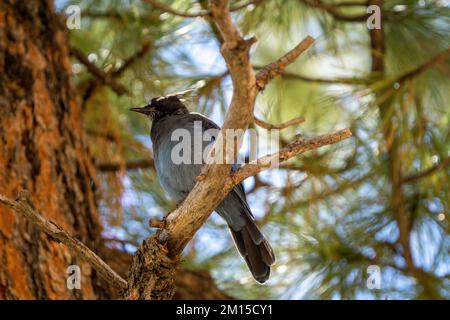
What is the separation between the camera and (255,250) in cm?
372

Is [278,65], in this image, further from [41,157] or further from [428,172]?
[428,172]

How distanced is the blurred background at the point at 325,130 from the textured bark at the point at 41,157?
379 millimetres

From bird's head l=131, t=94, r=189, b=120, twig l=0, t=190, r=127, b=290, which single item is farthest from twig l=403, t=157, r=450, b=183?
twig l=0, t=190, r=127, b=290

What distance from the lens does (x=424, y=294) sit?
433 centimetres

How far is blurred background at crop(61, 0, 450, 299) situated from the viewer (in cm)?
430

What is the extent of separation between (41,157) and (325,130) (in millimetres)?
1891

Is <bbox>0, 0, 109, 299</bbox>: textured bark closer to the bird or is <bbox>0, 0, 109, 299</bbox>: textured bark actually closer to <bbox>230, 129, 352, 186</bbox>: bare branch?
the bird

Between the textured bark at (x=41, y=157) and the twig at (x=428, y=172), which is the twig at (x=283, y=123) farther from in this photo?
the twig at (x=428, y=172)

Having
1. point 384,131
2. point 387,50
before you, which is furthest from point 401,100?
point 387,50

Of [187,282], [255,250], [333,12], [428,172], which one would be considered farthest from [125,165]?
[428,172]

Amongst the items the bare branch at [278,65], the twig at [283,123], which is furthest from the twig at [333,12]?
the bare branch at [278,65]

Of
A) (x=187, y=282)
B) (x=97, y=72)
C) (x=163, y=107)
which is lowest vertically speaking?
(x=187, y=282)

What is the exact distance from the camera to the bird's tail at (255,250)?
3670 mm

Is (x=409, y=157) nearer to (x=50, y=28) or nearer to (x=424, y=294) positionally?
(x=424, y=294)
